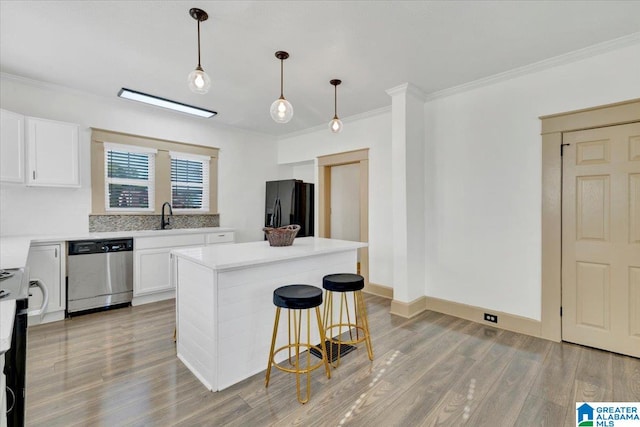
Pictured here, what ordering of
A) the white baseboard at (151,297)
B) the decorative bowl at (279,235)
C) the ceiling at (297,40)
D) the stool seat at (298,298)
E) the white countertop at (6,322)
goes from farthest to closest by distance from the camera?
the white baseboard at (151,297) → the decorative bowl at (279,235) → the ceiling at (297,40) → the stool seat at (298,298) → the white countertop at (6,322)

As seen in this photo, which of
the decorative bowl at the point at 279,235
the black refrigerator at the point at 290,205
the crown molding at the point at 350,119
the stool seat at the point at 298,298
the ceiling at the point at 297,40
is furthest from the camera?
the black refrigerator at the point at 290,205

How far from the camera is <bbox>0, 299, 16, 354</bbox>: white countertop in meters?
0.86

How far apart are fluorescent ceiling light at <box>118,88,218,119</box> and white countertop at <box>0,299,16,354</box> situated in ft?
10.5

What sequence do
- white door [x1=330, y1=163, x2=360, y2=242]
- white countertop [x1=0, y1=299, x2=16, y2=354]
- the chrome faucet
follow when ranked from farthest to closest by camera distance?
white door [x1=330, y1=163, x2=360, y2=242], the chrome faucet, white countertop [x1=0, y1=299, x2=16, y2=354]

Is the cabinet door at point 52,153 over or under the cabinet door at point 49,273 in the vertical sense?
over

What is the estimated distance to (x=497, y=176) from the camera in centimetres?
321

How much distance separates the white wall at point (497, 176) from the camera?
2.73 meters

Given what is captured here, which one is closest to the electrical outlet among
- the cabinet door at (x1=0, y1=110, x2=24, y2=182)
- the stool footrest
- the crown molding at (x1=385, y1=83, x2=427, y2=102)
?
the stool footrest

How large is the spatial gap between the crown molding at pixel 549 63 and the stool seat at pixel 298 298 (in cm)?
290

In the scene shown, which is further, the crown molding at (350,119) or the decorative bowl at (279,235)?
the crown molding at (350,119)

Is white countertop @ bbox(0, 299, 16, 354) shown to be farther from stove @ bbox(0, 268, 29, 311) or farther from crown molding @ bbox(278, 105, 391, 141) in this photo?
crown molding @ bbox(278, 105, 391, 141)

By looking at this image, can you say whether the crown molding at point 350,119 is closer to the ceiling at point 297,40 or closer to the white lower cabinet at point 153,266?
the ceiling at point 297,40

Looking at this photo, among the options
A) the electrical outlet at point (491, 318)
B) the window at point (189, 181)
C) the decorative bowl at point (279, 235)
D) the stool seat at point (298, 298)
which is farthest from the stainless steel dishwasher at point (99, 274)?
the electrical outlet at point (491, 318)

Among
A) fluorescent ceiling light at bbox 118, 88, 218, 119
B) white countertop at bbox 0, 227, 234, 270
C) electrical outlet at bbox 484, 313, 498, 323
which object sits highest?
fluorescent ceiling light at bbox 118, 88, 218, 119
